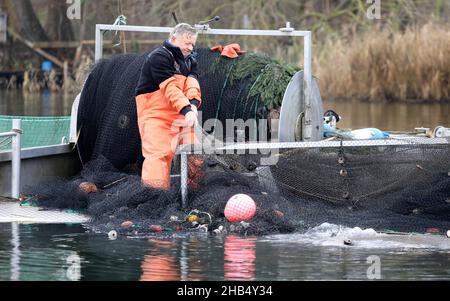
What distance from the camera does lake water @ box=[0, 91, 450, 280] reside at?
9.51 meters

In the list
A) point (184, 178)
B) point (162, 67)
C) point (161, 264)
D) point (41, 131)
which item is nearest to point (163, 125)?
point (162, 67)

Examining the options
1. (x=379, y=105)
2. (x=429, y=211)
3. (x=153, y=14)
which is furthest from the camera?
(x=153, y=14)

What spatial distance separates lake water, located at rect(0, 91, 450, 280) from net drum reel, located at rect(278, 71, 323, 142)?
204cm

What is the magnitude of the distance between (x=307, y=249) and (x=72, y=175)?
13.4 ft

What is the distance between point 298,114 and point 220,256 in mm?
3318

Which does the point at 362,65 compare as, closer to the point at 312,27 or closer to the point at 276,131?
the point at 312,27

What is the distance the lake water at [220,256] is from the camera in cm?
951

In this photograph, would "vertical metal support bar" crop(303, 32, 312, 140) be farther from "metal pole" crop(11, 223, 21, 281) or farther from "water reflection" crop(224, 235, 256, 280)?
"metal pole" crop(11, 223, 21, 281)

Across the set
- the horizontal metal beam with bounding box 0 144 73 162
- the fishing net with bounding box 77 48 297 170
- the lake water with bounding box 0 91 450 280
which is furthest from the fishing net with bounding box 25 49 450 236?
the fishing net with bounding box 77 48 297 170

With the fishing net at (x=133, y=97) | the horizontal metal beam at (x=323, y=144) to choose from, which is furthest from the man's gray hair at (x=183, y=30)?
the fishing net at (x=133, y=97)

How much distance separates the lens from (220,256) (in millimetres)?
10195

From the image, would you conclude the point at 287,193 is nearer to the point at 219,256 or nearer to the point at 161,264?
the point at 219,256
